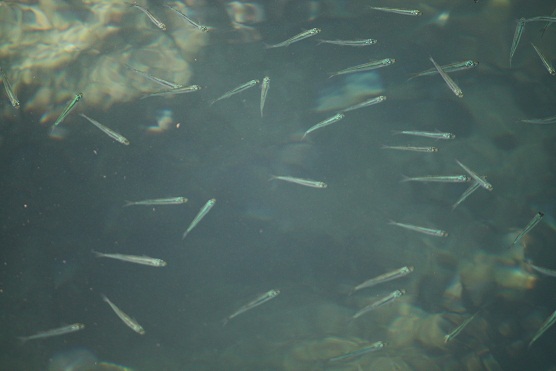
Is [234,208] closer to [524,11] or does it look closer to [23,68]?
[23,68]

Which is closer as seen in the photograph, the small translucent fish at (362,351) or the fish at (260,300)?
the fish at (260,300)

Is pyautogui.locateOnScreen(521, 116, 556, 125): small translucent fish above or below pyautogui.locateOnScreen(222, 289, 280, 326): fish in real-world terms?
above

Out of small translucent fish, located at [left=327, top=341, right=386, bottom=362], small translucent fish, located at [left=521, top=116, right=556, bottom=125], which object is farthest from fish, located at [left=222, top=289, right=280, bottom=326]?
small translucent fish, located at [left=521, top=116, right=556, bottom=125]

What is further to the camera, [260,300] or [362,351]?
[362,351]

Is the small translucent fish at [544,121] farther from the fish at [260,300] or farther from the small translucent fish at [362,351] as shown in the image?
the fish at [260,300]

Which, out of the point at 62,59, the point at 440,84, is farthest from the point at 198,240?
the point at 440,84

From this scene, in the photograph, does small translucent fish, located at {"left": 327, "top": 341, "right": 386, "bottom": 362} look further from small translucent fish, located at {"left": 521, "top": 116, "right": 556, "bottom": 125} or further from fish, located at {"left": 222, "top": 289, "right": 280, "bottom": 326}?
small translucent fish, located at {"left": 521, "top": 116, "right": 556, "bottom": 125}

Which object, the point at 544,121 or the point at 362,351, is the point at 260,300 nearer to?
the point at 362,351

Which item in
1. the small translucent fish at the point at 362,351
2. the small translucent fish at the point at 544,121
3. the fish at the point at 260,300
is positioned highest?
the small translucent fish at the point at 544,121

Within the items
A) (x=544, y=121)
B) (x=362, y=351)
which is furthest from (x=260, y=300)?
(x=544, y=121)

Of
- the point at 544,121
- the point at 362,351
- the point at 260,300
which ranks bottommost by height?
the point at 362,351

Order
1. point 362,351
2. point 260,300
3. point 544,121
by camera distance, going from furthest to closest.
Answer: point 544,121, point 362,351, point 260,300

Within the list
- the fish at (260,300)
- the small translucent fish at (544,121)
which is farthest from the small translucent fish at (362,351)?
the small translucent fish at (544,121)
